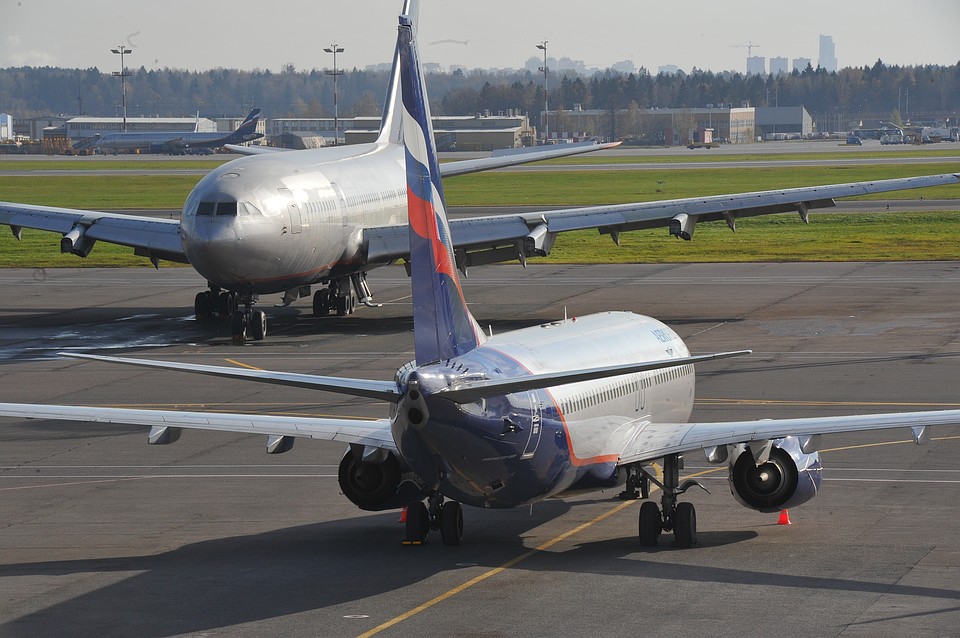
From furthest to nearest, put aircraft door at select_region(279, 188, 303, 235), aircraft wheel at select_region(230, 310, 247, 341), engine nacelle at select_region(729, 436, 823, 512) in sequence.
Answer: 1. aircraft wheel at select_region(230, 310, 247, 341)
2. aircraft door at select_region(279, 188, 303, 235)
3. engine nacelle at select_region(729, 436, 823, 512)

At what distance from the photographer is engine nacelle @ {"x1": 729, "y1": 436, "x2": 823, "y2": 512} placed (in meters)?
22.4

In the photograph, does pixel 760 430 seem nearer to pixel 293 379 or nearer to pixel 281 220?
pixel 293 379

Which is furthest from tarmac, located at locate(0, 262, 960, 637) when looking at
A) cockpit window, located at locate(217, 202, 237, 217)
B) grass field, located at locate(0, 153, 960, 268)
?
grass field, located at locate(0, 153, 960, 268)

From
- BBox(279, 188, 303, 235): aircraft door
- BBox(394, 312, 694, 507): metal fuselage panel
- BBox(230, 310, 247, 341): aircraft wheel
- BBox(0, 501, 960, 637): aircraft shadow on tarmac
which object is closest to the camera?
BBox(0, 501, 960, 637): aircraft shadow on tarmac

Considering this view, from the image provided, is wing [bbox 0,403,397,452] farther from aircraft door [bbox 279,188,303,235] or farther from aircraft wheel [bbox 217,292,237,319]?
aircraft wheel [bbox 217,292,237,319]

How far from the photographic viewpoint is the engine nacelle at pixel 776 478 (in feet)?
73.4

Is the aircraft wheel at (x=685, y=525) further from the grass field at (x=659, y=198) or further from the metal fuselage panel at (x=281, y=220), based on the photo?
the grass field at (x=659, y=198)

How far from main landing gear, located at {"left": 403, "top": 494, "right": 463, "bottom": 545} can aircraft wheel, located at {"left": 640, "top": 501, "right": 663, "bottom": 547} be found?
3.07 meters

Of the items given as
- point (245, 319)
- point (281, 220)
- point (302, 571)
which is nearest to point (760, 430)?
point (302, 571)

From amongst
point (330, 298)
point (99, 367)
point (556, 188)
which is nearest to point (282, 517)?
point (99, 367)

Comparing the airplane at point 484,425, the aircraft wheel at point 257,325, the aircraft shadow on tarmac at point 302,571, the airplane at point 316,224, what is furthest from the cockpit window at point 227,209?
the airplane at point 484,425

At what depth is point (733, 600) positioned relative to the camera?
20.0 m

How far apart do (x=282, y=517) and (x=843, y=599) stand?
11058mm

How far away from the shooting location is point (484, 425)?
20.1 meters
